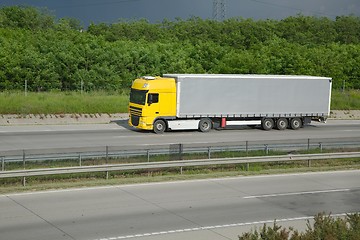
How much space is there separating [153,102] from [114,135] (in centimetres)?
323

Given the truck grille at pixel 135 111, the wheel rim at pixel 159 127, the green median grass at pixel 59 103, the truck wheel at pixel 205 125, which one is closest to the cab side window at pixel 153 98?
the truck grille at pixel 135 111

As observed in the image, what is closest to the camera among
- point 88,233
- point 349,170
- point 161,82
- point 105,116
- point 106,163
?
point 88,233

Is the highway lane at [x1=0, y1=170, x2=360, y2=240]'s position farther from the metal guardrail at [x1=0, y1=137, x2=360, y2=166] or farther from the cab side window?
the cab side window

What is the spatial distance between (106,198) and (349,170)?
11.4 m

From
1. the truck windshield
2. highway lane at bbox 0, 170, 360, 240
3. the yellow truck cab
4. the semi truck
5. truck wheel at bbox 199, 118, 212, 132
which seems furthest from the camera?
truck wheel at bbox 199, 118, 212, 132

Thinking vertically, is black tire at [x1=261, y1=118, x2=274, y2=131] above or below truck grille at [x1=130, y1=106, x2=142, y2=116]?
below

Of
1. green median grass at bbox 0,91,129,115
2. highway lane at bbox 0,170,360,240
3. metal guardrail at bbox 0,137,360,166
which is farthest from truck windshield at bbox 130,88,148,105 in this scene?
highway lane at bbox 0,170,360,240

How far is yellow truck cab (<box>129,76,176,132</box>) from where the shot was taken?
A: 1470 inches

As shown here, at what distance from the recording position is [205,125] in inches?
1529

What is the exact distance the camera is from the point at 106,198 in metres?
19.4

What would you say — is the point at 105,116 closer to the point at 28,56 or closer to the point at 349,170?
the point at 28,56

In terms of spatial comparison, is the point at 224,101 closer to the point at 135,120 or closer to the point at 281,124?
the point at 281,124

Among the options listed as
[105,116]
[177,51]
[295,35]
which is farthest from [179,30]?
[105,116]

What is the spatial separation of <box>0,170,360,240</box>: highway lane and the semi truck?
14539 mm
